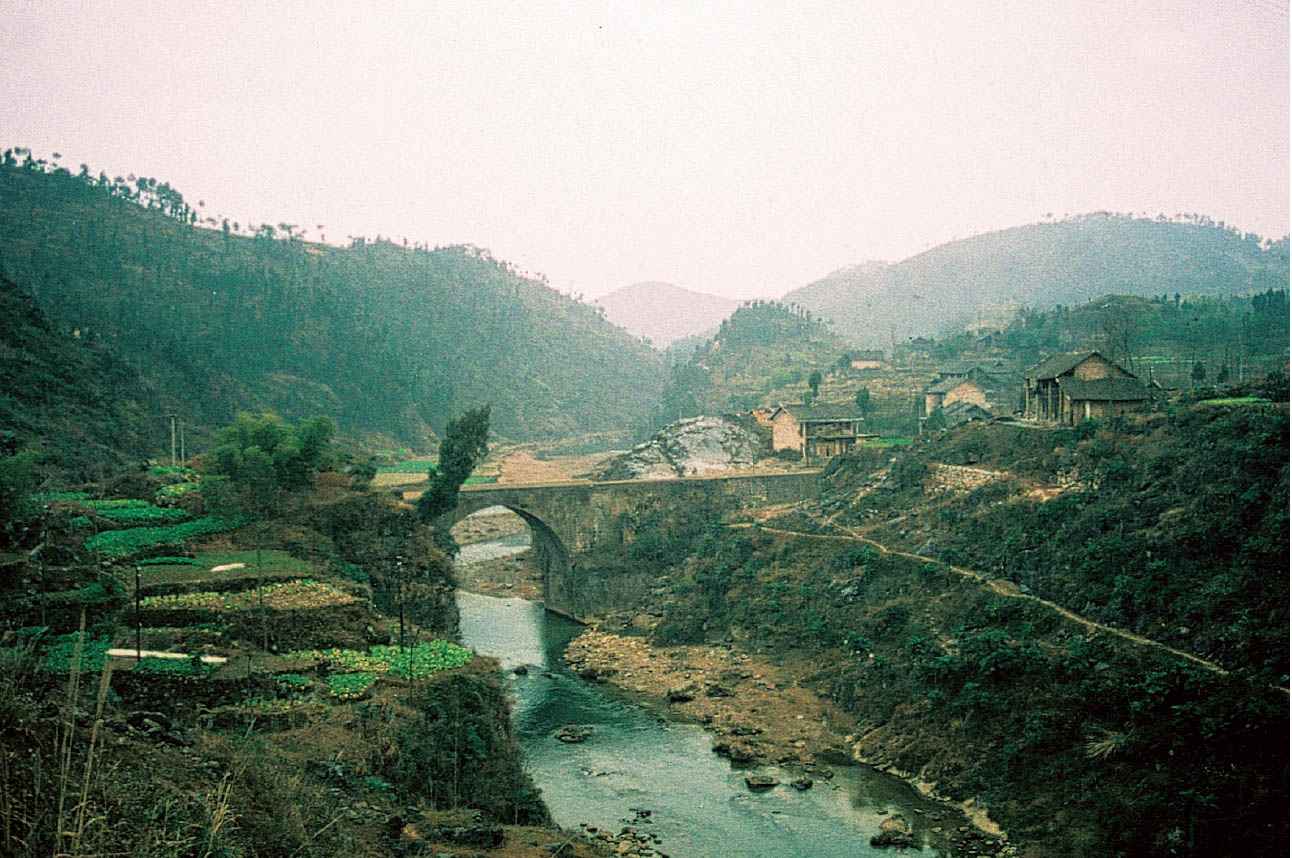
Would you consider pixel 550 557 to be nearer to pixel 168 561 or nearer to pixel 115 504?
pixel 115 504

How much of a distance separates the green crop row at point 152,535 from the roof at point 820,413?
83.7 ft

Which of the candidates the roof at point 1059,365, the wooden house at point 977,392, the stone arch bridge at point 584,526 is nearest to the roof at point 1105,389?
the roof at point 1059,365

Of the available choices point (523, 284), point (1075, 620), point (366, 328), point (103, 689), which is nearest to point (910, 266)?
point (523, 284)

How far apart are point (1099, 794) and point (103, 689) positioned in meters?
16.1

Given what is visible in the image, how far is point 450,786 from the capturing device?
15016 millimetres

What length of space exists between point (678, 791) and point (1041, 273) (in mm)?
138435

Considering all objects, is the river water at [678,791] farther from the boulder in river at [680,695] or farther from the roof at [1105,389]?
the roof at [1105,389]

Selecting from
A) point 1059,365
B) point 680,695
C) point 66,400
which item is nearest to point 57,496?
point 66,400

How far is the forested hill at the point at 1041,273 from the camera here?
11144cm

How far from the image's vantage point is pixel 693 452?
46469 mm

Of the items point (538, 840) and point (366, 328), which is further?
point (366, 328)

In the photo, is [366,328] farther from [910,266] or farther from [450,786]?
[910,266]

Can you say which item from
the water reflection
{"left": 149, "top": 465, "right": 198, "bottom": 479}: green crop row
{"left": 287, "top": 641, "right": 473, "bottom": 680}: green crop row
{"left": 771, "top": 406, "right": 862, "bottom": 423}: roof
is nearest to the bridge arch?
{"left": 149, "top": 465, "right": 198, "bottom": 479}: green crop row

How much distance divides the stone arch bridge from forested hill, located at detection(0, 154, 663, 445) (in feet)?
89.6
